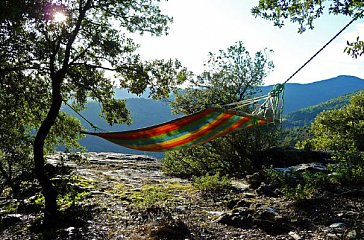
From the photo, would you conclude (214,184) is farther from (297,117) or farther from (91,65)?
(297,117)

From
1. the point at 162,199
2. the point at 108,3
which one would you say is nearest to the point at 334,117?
the point at 162,199

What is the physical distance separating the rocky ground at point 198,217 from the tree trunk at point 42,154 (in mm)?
199

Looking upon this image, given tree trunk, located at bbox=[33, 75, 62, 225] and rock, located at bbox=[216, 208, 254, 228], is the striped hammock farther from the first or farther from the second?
rock, located at bbox=[216, 208, 254, 228]

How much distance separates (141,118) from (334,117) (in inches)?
7223

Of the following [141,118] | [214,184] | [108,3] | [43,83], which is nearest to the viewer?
[108,3]

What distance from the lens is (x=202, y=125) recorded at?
4398 mm

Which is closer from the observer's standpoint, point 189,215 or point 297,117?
point 189,215

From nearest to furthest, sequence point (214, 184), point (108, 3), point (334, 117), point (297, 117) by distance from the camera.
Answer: point (108, 3) → point (214, 184) → point (334, 117) → point (297, 117)

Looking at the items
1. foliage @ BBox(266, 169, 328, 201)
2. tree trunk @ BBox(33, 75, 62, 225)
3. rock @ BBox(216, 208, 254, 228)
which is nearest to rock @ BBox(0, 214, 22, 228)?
tree trunk @ BBox(33, 75, 62, 225)

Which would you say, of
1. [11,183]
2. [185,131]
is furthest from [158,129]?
[11,183]

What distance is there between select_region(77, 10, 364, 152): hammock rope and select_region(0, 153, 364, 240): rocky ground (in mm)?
1163

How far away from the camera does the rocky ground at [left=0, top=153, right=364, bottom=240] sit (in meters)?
3.84

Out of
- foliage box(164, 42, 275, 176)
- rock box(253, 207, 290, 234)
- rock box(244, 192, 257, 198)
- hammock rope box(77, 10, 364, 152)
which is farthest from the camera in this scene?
foliage box(164, 42, 275, 176)

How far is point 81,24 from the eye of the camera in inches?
211
